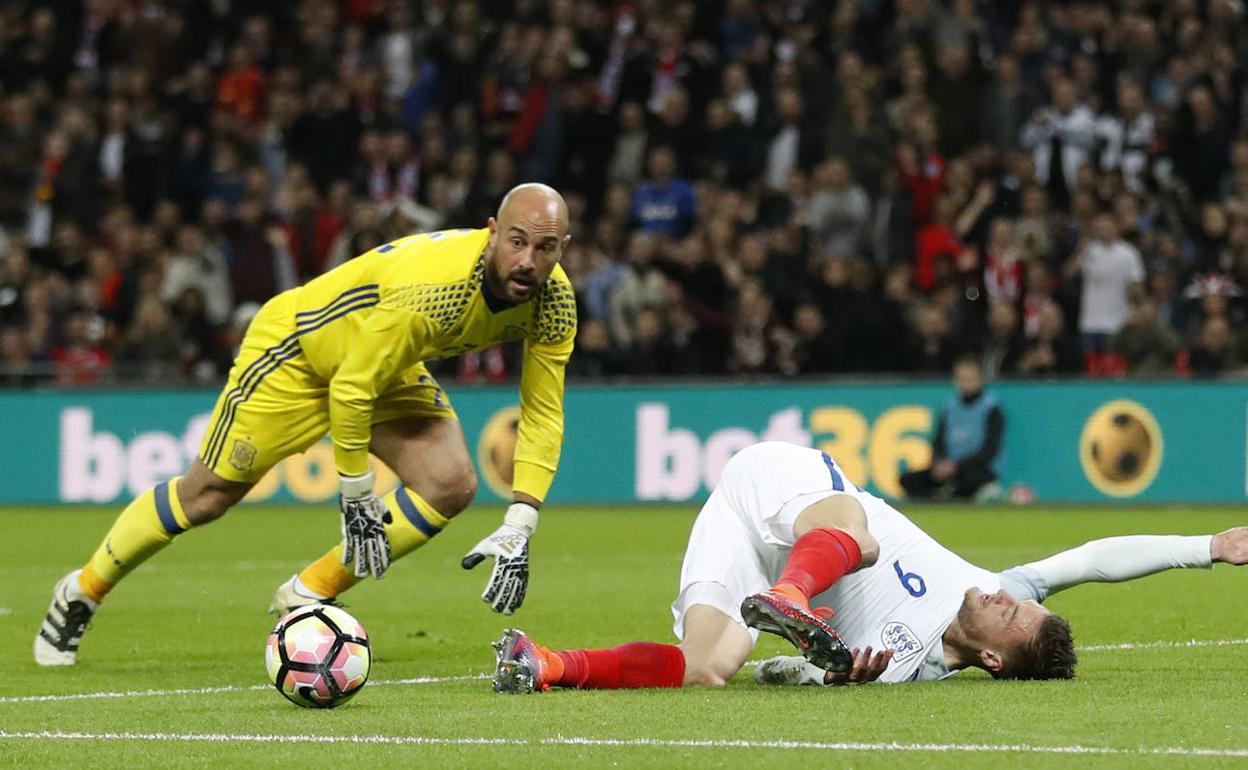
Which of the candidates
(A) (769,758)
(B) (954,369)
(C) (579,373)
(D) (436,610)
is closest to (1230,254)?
(B) (954,369)

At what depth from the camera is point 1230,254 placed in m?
19.2

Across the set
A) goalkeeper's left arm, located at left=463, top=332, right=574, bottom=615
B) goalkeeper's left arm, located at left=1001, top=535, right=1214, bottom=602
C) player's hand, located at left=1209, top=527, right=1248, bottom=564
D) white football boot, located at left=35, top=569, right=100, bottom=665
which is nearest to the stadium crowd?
white football boot, located at left=35, top=569, right=100, bottom=665

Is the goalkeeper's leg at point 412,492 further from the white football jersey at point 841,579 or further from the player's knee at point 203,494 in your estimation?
the white football jersey at point 841,579

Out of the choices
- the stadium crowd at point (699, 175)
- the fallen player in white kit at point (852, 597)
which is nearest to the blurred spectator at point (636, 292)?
the stadium crowd at point (699, 175)

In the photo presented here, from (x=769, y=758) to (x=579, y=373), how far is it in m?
14.0

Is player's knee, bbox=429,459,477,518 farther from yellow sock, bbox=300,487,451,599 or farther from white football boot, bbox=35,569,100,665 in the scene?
white football boot, bbox=35,569,100,665

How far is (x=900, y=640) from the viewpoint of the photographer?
7.84 meters

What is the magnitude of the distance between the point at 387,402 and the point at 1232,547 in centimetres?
371

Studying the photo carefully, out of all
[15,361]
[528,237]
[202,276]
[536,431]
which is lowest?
[15,361]

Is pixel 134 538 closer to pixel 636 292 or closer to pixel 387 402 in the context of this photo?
pixel 387 402

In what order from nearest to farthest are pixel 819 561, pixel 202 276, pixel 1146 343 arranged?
pixel 819 561 → pixel 1146 343 → pixel 202 276

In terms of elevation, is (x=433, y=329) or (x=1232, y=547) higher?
(x=433, y=329)

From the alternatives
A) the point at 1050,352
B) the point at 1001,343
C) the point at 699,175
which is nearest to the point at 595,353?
the point at 699,175

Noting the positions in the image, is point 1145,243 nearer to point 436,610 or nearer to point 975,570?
point 436,610
